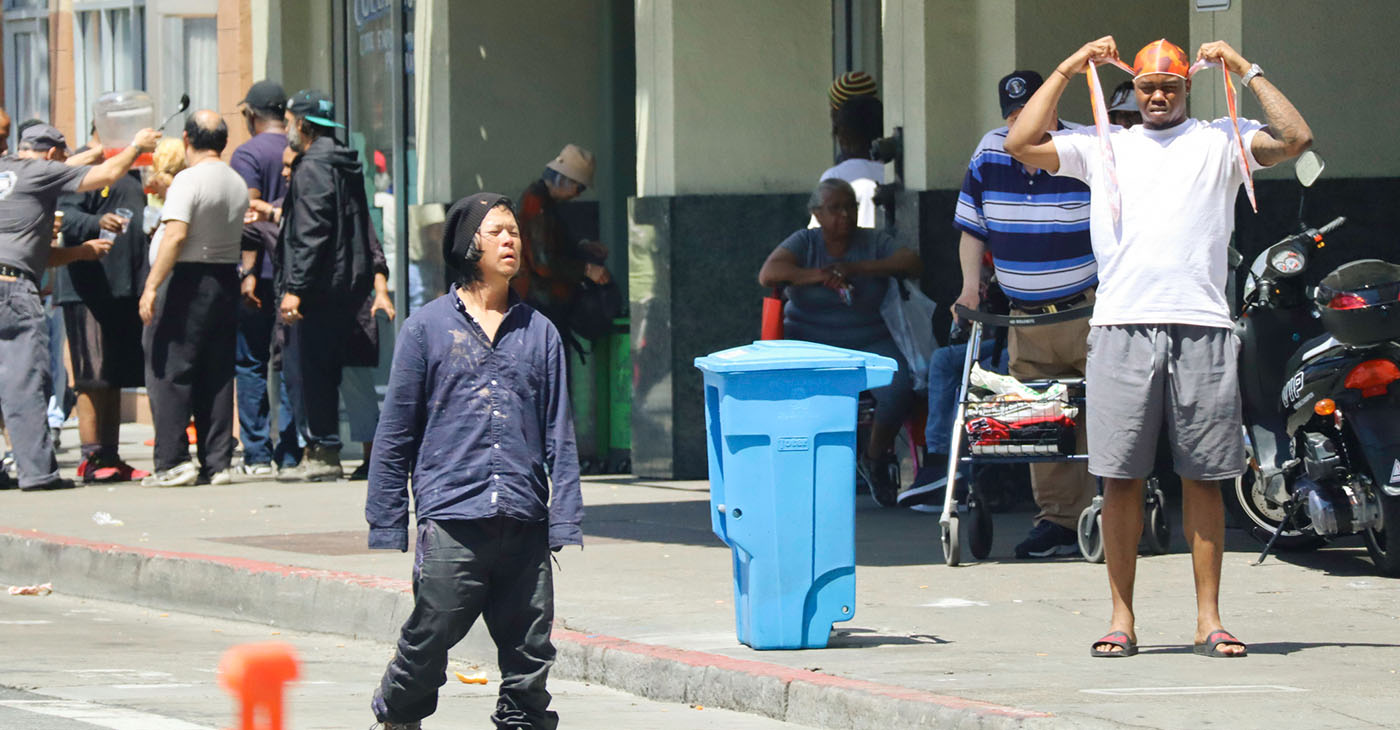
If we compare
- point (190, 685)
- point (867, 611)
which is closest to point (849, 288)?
point (867, 611)

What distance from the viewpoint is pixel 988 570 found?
947cm

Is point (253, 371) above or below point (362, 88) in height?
below

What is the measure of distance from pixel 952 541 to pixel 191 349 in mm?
5632

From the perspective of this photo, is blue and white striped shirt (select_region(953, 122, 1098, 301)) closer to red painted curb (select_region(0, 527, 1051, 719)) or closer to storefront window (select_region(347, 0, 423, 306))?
red painted curb (select_region(0, 527, 1051, 719))

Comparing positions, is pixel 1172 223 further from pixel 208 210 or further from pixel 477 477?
pixel 208 210

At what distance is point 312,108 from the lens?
43.6 feet

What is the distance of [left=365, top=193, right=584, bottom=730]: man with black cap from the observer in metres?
6.29

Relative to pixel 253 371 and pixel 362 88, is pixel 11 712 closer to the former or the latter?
pixel 253 371

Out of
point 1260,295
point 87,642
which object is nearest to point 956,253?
point 1260,295

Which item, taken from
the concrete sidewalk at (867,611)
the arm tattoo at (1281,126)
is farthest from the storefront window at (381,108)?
the arm tattoo at (1281,126)

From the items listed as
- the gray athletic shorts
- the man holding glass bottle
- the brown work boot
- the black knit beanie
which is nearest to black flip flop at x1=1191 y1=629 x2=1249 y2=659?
the gray athletic shorts

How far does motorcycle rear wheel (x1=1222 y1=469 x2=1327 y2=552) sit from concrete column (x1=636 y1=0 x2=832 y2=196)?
14.7ft

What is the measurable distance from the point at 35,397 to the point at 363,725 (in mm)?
6866

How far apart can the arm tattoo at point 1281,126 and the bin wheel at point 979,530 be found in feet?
8.93
